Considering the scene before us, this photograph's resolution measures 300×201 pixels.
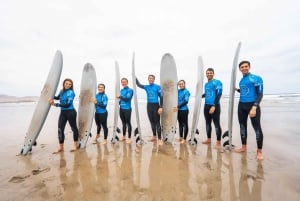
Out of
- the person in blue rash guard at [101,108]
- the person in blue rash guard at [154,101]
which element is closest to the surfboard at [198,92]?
the person in blue rash guard at [154,101]

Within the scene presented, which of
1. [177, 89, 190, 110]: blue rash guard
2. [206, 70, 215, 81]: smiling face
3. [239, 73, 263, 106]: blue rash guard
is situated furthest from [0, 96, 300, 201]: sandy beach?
[206, 70, 215, 81]: smiling face

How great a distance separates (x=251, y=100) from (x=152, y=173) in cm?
267

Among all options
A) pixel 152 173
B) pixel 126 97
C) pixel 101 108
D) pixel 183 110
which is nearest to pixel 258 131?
pixel 183 110

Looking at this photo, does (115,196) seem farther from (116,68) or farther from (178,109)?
(116,68)

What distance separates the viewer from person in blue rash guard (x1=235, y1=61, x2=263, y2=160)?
13.5 ft

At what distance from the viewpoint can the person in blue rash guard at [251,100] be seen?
412 centimetres

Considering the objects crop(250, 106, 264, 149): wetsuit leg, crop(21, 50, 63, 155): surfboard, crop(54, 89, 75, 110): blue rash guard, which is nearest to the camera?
crop(250, 106, 264, 149): wetsuit leg

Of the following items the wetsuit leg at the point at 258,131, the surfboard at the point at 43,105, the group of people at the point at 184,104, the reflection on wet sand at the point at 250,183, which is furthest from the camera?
the surfboard at the point at 43,105

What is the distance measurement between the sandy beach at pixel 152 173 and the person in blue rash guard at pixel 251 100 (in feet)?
1.45

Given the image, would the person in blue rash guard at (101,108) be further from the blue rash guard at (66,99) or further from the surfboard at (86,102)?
the blue rash guard at (66,99)

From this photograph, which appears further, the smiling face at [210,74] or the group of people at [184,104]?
the smiling face at [210,74]

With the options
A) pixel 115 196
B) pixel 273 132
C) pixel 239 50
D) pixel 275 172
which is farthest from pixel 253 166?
pixel 273 132

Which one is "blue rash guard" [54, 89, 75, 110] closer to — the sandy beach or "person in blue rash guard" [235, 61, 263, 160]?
the sandy beach

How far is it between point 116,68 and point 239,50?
3.66m
